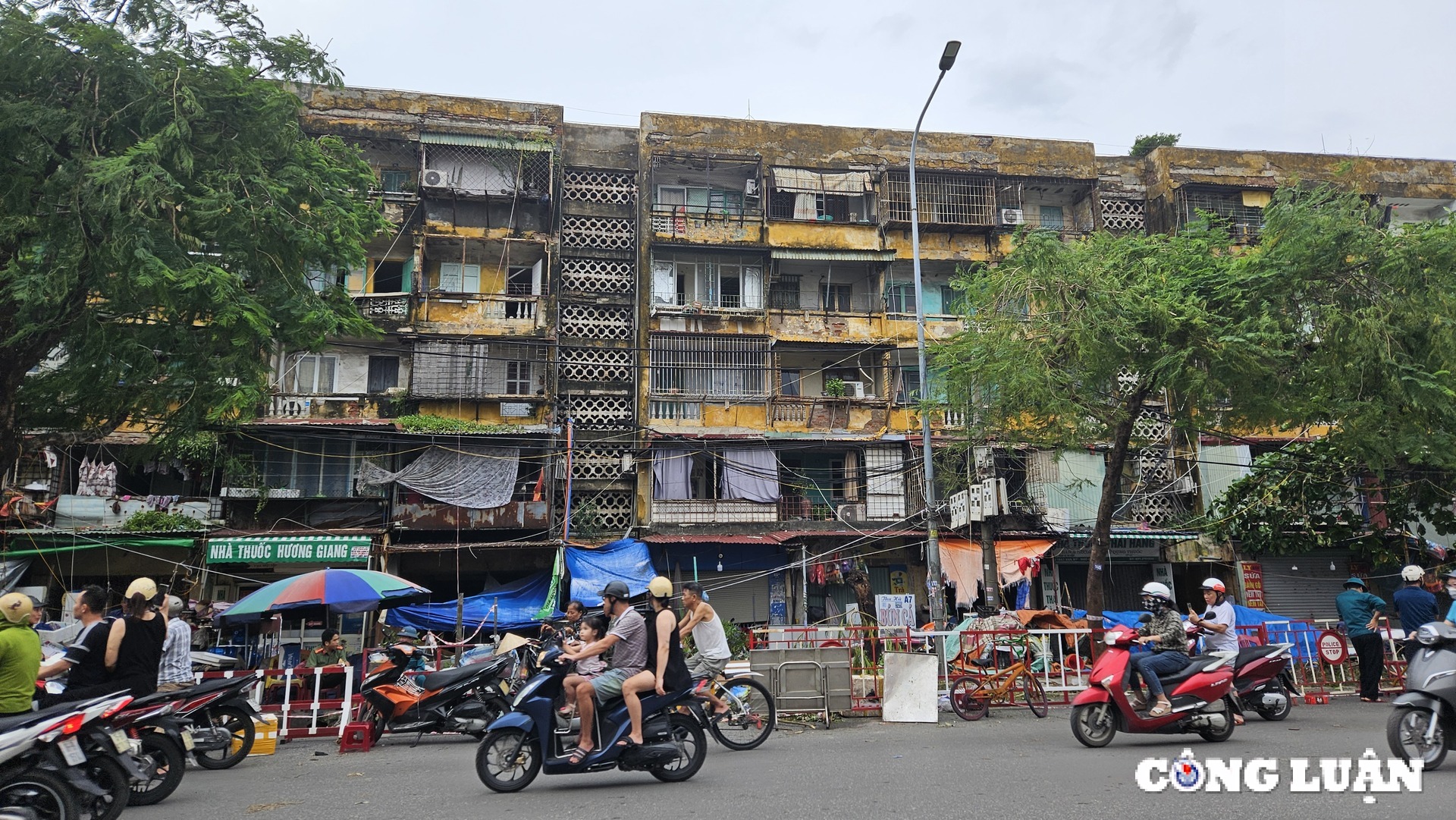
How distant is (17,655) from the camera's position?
596 centimetres

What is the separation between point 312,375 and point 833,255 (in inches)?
513

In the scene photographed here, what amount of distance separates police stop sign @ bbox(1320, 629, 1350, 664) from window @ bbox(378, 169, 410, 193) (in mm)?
21972

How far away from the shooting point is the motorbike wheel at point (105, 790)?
19.9ft

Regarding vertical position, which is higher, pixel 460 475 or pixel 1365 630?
pixel 460 475

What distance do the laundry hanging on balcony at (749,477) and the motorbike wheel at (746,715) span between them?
14.4 metres

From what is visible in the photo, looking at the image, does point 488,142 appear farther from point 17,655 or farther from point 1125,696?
point 1125,696

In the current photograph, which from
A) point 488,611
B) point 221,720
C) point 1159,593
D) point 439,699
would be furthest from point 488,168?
point 1159,593

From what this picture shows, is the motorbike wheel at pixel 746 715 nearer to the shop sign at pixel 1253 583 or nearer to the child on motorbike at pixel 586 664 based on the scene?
the child on motorbike at pixel 586 664

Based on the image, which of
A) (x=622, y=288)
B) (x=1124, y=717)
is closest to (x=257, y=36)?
(x=1124, y=717)

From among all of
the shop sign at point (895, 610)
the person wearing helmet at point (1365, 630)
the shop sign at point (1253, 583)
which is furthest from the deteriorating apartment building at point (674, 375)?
the person wearing helmet at point (1365, 630)

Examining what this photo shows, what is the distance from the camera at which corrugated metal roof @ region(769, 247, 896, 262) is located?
25797mm

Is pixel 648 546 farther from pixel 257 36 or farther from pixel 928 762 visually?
pixel 928 762

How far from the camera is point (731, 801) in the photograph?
637 centimetres

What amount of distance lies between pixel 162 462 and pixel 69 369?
33.5 feet
